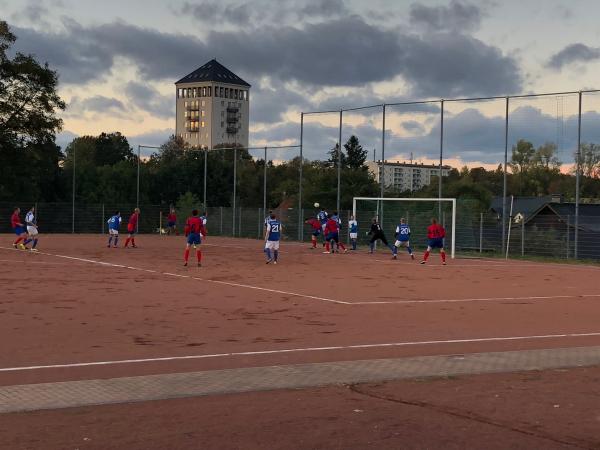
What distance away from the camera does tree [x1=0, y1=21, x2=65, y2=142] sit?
169ft

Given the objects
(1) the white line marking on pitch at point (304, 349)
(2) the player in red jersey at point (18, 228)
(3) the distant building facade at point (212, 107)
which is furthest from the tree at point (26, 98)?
(3) the distant building facade at point (212, 107)

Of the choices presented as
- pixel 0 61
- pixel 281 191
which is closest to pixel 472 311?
pixel 0 61

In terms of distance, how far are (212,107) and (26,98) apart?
123775 millimetres

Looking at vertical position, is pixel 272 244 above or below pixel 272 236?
below

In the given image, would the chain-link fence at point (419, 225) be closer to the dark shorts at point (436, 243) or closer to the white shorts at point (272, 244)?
the dark shorts at point (436, 243)

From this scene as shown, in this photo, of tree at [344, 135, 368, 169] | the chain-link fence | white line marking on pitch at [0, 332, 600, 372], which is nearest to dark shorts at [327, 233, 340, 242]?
the chain-link fence

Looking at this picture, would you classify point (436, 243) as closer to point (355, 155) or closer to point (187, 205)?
point (187, 205)

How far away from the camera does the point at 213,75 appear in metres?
177

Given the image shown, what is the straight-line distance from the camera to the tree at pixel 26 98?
51.6m

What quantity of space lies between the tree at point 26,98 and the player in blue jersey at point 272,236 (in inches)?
1179

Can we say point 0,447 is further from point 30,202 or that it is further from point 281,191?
point 281,191

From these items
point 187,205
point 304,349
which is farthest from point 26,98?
point 304,349

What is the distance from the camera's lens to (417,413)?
7223 mm

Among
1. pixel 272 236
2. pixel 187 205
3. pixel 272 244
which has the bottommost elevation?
pixel 272 244
